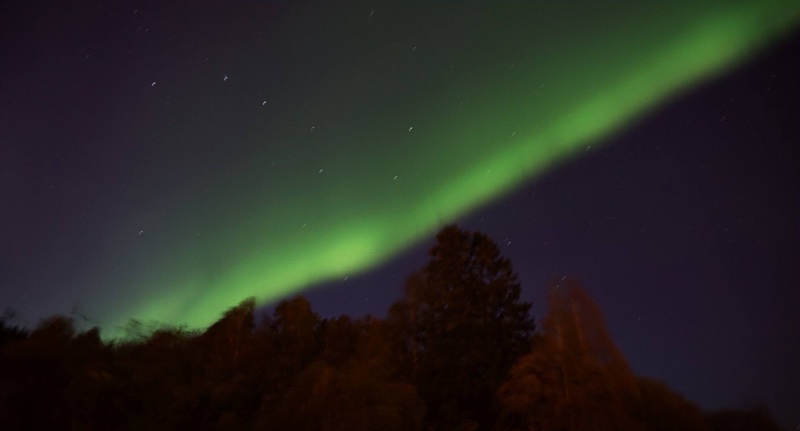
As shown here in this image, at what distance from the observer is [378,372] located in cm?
2762

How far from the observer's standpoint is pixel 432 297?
43594mm

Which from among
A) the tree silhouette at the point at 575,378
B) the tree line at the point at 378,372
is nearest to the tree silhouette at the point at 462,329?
the tree line at the point at 378,372

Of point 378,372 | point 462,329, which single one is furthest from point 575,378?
point 462,329

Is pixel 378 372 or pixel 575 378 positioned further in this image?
pixel 378 372

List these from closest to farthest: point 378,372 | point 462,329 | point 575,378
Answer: point 575,378
point 378,372
point 462,329

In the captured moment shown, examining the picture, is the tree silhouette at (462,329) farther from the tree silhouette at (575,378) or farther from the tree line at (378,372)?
the tree silhouette at (575,378)

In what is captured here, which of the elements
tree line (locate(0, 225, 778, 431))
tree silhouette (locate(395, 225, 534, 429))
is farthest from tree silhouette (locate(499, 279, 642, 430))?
tree silhouette (locate(395, 225, 534, 429))

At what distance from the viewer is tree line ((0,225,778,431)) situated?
81.1ft

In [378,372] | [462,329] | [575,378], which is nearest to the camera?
[575,378]

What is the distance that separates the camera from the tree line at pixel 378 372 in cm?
2473

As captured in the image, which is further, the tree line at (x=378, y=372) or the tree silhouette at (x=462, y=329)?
the tree silhouette at (x=462, y=329)

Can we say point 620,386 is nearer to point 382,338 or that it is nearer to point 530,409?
point 530,409

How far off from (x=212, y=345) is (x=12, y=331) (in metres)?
19.5

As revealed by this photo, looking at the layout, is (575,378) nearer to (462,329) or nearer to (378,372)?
(378,372)
